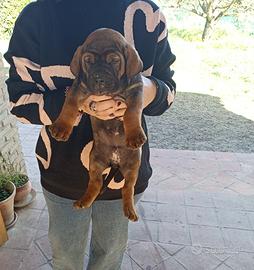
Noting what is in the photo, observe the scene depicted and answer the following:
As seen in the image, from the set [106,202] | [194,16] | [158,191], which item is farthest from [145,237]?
[194,16]

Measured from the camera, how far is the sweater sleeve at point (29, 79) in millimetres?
1052

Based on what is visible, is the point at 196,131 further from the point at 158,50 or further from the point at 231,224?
the point at 158,50

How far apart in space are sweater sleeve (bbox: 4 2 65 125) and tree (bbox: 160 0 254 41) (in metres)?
8.48

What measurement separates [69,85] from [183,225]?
5.03 feet

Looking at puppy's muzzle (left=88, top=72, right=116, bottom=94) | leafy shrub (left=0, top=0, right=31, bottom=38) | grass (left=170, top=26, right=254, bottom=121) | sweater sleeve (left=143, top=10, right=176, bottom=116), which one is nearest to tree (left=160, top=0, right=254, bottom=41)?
grass (left=170, top=26, right=254, bottom=121)

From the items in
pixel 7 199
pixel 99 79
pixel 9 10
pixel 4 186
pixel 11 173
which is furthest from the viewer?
pixel 9 10

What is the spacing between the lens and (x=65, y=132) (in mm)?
922

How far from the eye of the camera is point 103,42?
2.77 ft

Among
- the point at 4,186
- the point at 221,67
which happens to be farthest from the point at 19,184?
the point at 221,67

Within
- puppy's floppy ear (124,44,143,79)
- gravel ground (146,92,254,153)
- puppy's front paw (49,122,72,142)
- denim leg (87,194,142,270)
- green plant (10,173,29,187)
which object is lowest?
gravel ground (146,92,254,153)

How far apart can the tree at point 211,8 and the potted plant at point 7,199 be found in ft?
25.6

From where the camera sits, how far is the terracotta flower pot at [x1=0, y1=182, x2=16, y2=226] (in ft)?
6.93

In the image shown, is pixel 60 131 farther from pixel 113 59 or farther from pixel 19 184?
pixel 19 184

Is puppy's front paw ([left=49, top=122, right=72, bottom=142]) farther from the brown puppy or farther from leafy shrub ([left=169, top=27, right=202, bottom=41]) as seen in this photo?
leafy shrub ([left=169, top=27, right=202, bottom=41])
